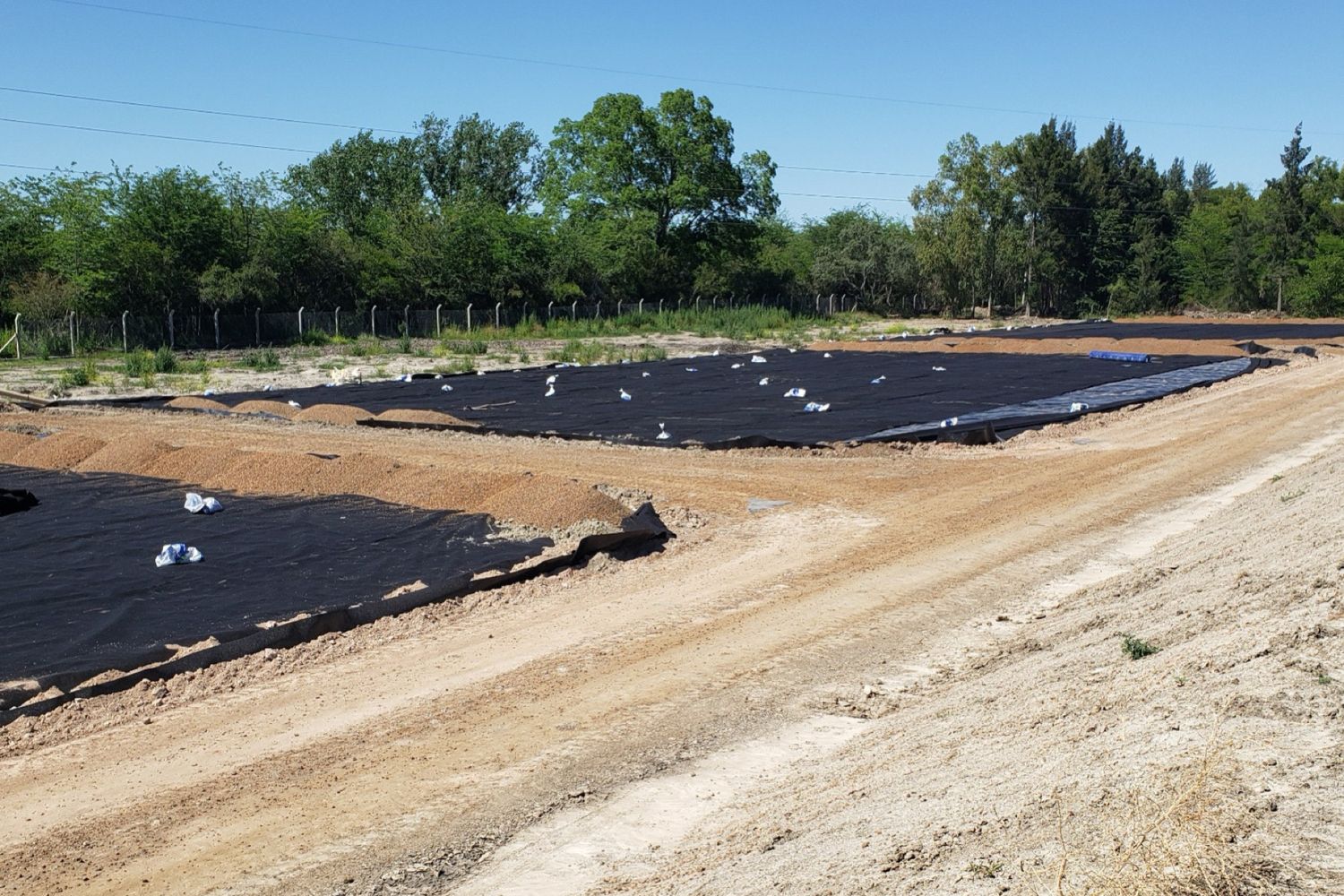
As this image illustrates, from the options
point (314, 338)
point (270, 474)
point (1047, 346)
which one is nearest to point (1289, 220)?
point (1047, 346)

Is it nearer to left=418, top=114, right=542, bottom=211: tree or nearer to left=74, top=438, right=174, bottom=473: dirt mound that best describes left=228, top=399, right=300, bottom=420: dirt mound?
left=74, top=438, right=174, bottom=473: dirt mound

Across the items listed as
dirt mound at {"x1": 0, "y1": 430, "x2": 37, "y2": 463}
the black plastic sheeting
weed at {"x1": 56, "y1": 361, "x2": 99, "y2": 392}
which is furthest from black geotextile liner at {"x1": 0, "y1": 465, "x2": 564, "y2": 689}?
weed at {"x1": 56, "y1": 361, "x2": 99, "y2": 392}

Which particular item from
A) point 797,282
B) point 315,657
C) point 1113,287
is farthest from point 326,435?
point 1113,287

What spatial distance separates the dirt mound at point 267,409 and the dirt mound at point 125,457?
18.6ft

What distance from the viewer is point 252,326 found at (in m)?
41.8

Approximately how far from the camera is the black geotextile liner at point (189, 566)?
785cm

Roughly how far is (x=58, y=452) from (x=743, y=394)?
12.4 meters

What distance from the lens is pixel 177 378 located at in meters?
29.0

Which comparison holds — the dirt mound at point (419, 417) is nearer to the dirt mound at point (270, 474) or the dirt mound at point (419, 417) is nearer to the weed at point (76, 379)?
the dirt mound at point (270, 474)

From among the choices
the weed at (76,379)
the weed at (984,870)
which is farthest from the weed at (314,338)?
the weed at (984,870)

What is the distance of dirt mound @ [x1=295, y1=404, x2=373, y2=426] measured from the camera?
20156 millimetres

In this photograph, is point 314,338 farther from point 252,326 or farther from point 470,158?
point 470,158

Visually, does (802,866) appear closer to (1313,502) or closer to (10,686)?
(10,686)

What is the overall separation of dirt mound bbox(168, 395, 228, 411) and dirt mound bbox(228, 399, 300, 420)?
1.09 ft
